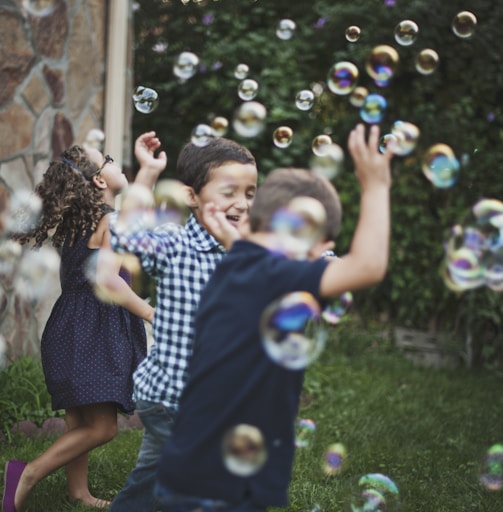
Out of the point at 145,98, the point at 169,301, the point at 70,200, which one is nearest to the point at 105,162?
the point at 70,200

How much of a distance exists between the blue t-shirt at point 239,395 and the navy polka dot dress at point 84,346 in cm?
106

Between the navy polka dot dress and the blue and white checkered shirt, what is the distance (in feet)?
1.81

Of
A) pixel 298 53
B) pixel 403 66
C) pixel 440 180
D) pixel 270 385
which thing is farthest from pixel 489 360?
pixel 270 385

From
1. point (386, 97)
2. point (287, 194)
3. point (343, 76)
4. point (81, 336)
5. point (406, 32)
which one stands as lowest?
point (81, 336)

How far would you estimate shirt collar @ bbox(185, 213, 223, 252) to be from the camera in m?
2.42

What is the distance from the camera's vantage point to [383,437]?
423 centimetres

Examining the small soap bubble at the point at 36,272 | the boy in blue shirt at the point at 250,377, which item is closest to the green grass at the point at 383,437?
the small soap bubble at the point at 36,272

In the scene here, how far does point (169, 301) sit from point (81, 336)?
72 cm

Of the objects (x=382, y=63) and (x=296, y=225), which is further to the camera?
(x=382, y=63)

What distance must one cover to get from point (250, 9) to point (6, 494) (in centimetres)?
540

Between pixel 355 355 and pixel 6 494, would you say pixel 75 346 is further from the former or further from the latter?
pixel 355 355

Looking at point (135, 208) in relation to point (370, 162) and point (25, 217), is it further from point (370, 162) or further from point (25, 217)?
point (25, 217)

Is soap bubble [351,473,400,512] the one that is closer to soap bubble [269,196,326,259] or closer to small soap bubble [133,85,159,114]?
soap bubble [269,196,326,259]

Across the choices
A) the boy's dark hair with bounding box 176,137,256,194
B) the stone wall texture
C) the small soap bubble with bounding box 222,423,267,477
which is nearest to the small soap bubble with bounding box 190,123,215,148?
the boy's dark hair with bounding box 176,137,256,194
